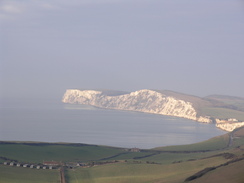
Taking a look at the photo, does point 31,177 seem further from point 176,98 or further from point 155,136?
point 176,98

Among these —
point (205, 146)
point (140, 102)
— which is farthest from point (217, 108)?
point (205, 146)

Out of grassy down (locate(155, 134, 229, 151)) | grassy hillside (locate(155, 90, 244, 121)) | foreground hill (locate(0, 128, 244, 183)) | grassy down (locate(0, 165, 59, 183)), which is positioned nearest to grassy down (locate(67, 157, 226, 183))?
foreground hill (locate(0, 128, 244, 183))

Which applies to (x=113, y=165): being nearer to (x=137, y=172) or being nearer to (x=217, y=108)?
(x=137, y=172)

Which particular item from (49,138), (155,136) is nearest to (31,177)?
(49,138)

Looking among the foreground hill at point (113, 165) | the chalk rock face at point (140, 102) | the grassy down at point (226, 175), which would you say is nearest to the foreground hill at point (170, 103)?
the chalk rock face at point (140, 102)

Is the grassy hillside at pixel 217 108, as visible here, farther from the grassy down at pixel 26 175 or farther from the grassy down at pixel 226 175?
the grassy down at pixel 226 175

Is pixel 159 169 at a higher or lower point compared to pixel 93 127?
lower

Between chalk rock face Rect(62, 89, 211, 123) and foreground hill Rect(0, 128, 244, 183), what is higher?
chalk rock face Rect(62, 89, 211, 123)

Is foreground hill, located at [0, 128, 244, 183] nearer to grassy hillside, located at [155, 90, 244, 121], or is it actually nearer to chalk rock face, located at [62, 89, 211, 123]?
grassy hillside, located at [155, 90, 244, 121]
